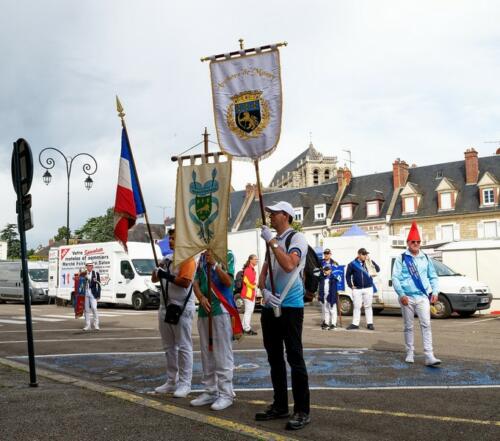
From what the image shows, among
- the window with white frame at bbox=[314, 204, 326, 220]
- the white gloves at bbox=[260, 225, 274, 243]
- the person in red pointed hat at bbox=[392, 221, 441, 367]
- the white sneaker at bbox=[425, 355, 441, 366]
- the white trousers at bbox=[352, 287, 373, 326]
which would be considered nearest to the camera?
the white gloves at bbox=[260, 225, 274, 243]

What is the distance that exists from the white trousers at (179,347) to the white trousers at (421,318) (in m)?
3.58

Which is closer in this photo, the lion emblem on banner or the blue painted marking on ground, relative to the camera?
the lion emblem on banner

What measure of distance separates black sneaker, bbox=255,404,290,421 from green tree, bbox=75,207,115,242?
72.2m

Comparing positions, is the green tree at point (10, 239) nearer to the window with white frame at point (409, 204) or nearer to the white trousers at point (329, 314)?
the window with white frame at point (409, 204)

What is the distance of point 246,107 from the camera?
6051 mm

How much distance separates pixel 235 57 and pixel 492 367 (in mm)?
5442

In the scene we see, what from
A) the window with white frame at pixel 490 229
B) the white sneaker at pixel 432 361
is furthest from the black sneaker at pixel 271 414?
the window with white frame at pixel 490 229

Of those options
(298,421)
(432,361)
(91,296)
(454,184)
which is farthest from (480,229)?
(298,421)

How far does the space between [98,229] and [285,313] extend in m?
79.0

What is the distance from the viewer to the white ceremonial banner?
5.95 meters

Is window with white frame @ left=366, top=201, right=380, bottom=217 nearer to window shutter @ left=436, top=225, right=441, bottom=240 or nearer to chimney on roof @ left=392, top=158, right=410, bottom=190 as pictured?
chimney on roof @ left=392, top=158, right=410, bottom=190

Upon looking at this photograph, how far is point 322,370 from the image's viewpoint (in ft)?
26.1

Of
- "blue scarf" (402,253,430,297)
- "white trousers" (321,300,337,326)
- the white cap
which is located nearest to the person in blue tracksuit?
"white trousers" (321,300,337,326)

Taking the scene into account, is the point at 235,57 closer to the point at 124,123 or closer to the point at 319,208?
the point at 124,123
